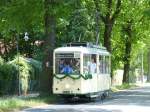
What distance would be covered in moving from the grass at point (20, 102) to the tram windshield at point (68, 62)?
1.71m

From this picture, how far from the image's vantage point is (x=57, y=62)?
32156 mm

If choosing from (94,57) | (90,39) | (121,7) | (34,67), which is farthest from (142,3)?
(94,57)

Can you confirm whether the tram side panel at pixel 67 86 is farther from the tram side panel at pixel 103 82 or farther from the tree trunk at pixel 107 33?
the tree trunk at pixel 107 33

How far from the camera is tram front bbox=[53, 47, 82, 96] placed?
104 feet

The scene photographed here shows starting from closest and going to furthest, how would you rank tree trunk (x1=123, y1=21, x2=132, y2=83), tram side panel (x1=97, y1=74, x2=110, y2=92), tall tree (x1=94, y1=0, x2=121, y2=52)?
tram side panel (x1=97, y1=74, x2=110, y2=92) < tall tree (x1=94, y1=0, x2=121, y2=52) < tree trunk (x1=123, y1=21, x2=132, y2=83)

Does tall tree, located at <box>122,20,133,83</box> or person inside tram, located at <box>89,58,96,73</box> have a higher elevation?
tall tree, located at <box>122,20,133,83</box>

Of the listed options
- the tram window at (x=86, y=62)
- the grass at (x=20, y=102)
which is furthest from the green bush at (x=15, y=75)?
the tram window at (x=86, y=62)

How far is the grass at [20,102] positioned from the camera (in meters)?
25.6

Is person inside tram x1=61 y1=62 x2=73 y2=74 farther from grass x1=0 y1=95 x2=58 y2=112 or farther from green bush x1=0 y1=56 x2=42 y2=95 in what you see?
green bush x1=0 y1=56 x2=42 y2=95

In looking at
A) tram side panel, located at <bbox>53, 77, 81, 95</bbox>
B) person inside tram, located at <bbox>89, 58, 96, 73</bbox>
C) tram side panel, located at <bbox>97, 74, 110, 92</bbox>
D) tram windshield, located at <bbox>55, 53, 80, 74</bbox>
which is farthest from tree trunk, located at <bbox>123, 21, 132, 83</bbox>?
tram side panel, located at <bbox>53, 77, 81, 95</bbox>

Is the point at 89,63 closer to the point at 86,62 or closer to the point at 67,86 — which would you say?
the point at 86,62

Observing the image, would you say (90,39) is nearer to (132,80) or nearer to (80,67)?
(80,67)

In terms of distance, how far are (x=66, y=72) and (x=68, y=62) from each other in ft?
1.88

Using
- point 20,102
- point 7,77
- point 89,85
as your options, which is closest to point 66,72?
point 89,85
